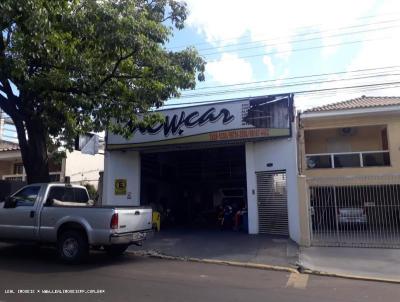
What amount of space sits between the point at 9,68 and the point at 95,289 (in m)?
6.06

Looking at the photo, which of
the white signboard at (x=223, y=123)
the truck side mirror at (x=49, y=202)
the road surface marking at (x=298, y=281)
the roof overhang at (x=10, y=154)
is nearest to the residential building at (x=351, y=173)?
the white signboard at (x=223, y=123)

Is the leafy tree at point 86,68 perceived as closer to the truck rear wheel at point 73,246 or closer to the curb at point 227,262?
the truck rear wheel at point 73,246

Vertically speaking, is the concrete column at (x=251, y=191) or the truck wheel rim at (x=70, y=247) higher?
the concrete column at (x=251, y=191)

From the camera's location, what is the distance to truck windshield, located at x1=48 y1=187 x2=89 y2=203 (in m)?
11.4

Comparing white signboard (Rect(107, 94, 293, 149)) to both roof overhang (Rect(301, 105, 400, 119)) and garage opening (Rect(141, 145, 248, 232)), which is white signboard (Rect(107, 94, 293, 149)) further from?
roof overhang (Rect(301, 105, 400, 119))

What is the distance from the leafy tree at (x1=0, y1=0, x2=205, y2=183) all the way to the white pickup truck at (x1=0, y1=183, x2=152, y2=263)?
1.88m

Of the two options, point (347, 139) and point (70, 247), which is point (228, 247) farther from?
point (347, 139)

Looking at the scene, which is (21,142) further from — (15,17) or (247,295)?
(247,295)

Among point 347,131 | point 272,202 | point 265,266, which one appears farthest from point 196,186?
point 265,266

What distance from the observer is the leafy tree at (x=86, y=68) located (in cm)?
1049

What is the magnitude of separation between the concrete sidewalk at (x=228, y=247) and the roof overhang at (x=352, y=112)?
21.6 ft

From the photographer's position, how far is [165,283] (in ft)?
27.7

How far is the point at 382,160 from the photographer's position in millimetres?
19328

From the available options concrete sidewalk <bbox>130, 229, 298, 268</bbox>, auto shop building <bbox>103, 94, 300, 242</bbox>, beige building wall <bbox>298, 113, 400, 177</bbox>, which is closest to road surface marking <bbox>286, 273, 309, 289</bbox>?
concrete sidewalk <bbox>130, 229, 298, 268</bbox>
